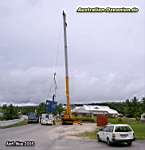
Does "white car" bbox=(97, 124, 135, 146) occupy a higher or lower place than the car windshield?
lower

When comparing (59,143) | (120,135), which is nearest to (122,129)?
(120,135)

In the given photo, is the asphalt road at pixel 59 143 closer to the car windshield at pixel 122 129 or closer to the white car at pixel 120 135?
the white car at pixel 120 135

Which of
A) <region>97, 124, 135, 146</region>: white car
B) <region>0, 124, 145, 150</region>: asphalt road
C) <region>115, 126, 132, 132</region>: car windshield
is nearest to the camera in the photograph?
<region>0, 124, 145, 150</region>: asphalt road

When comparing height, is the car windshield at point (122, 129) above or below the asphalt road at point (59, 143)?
above

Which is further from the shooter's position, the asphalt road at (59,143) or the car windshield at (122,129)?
the car windshield at (122,129)

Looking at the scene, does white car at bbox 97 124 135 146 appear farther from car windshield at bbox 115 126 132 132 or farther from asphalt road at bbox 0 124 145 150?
asphalt road at bbox 0 124 145 150

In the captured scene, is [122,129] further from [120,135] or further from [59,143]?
[59,143]

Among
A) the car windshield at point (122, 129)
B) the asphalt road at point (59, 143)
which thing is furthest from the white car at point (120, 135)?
the asphalt road at point (59, 143)

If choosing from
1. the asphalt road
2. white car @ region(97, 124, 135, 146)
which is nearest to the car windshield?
white car @ region(97, 124, 135, 146)

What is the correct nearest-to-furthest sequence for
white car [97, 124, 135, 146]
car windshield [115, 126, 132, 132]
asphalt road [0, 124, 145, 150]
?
1. asphalt road [0, 124, 145, 150]
2. white car [97, 124, 135, 146]
3. car windshield [115, 126, 132, 132]

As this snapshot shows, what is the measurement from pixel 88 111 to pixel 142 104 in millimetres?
32204

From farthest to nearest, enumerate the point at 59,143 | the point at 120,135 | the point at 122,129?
the point at 59,143 → the point at 122,129 → the point at 120,135

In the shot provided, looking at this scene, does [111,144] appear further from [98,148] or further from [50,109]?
[50,109]

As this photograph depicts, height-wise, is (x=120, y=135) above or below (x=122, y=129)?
below
